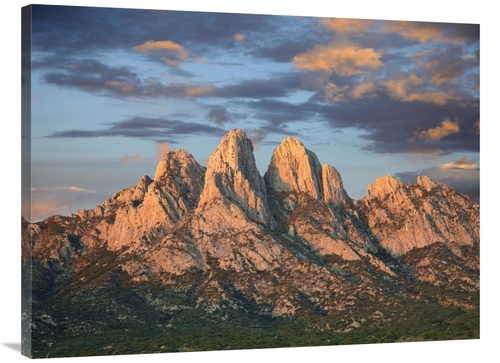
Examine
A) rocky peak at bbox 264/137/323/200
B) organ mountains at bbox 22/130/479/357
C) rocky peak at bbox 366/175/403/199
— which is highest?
rocky peak at bbox 264/137/323/200

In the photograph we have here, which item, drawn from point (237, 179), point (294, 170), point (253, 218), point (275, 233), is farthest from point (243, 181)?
point (275, 233)

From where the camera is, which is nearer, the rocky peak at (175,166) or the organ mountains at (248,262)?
the organ mountains at (248,262)

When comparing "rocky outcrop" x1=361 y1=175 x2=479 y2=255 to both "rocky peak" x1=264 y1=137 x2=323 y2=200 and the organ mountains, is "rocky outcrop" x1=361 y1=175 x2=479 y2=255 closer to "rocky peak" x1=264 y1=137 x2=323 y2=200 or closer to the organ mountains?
the organ mountains

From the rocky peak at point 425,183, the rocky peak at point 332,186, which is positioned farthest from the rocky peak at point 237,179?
the rocky peak at point 425,183

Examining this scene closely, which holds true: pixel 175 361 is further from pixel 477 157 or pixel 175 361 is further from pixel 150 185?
pixel 477 157

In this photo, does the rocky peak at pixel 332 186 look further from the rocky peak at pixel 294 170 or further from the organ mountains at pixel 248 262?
the rocky peak at pixel 294 170

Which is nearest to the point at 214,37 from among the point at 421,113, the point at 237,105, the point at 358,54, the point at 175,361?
the point at 237,105

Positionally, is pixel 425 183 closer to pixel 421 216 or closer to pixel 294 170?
pixel 421 216

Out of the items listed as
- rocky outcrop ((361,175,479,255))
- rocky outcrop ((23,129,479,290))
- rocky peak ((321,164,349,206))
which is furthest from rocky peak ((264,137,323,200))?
rocky outcrop ((361,175,479,255))
